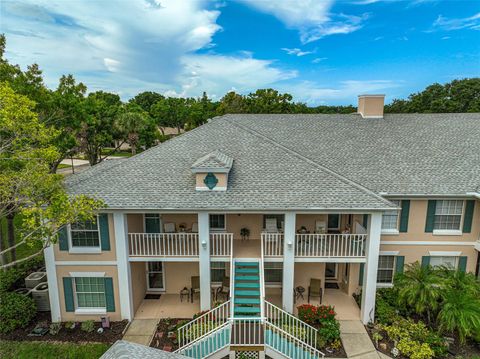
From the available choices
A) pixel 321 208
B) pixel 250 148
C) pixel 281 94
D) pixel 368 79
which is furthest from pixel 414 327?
pixel 281 94

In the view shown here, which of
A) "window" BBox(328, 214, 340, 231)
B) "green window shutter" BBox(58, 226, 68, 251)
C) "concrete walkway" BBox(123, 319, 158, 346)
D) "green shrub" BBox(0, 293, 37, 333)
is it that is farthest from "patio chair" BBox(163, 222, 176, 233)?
"window" BBox(328, 214, 340, 231)

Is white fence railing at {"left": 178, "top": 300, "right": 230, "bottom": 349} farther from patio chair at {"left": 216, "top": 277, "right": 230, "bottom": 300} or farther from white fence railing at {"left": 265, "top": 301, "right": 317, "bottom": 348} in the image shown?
patio chair at {"left": 216, "top": 277, "right": 230, "bottom": 300}

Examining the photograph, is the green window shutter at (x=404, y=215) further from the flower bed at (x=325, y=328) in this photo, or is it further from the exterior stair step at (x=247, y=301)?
the exterior stair step at (x=247, y=301)

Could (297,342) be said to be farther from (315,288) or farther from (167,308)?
(167,308)

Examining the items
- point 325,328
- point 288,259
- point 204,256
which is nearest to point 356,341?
point 325,328

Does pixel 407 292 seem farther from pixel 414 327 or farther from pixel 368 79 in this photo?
pixel 368 79

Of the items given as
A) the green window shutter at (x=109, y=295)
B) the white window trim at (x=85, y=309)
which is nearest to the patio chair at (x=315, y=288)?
the green window shutter at (x=109, y=295)
